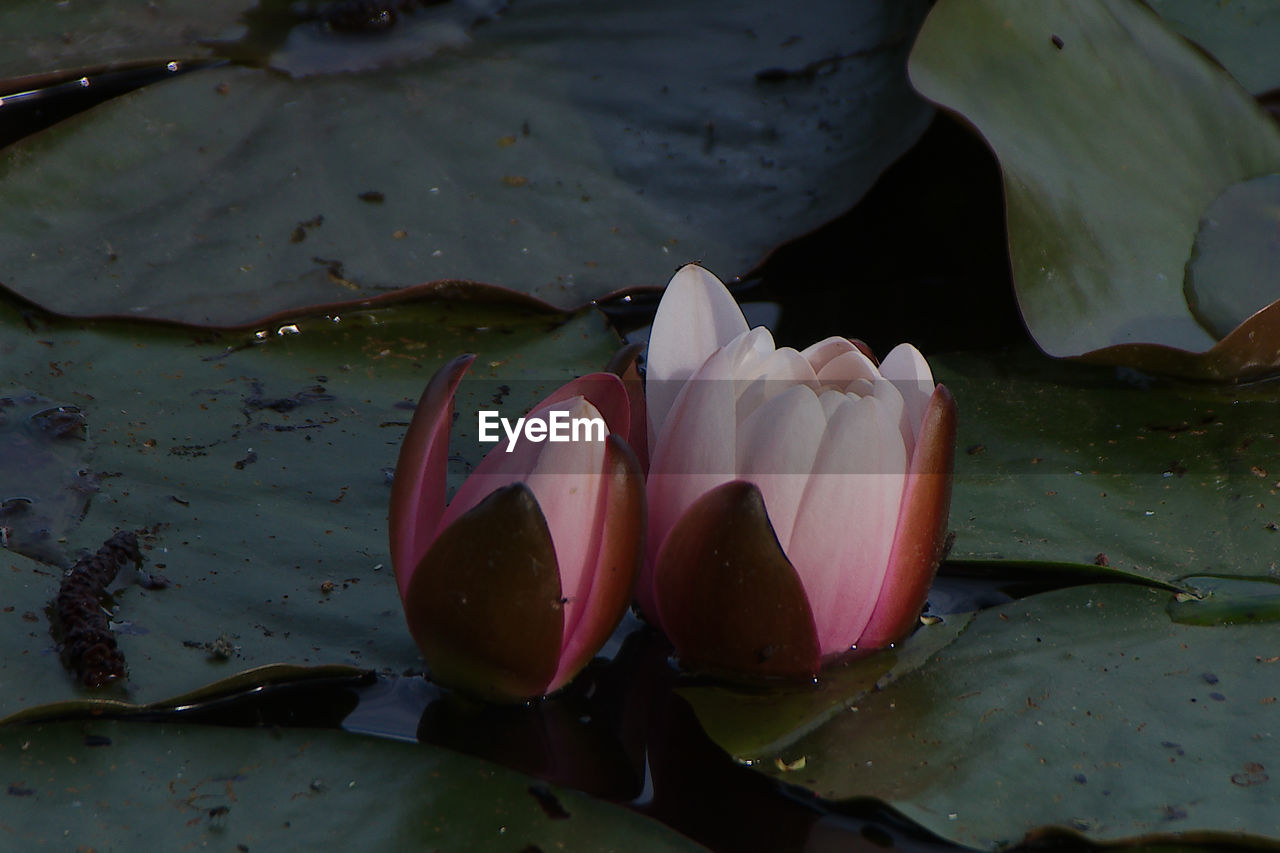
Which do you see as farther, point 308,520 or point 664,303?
point 308,520

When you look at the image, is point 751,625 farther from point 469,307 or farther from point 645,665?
point 469,307

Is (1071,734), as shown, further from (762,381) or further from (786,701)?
(762,381)

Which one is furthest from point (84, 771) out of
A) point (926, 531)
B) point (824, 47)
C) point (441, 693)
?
point (824, 47)

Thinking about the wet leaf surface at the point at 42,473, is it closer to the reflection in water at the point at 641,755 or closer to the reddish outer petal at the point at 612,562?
the reflection in water at the point at 641,755

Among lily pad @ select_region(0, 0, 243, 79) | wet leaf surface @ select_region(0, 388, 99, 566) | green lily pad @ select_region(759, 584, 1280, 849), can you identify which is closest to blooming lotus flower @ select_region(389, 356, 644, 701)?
green lily pad @ select_region(759, 584, 1280, 849)

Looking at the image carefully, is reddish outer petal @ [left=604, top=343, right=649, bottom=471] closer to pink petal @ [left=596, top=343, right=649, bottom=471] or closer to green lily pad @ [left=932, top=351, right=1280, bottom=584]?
pink petal @ [left=596, top=343, right=649, bottom=471]

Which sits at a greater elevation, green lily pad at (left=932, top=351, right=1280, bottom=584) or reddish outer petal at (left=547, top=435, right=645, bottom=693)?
reddish outer petal at (left=547, top=435, right=645, bottom=693)
